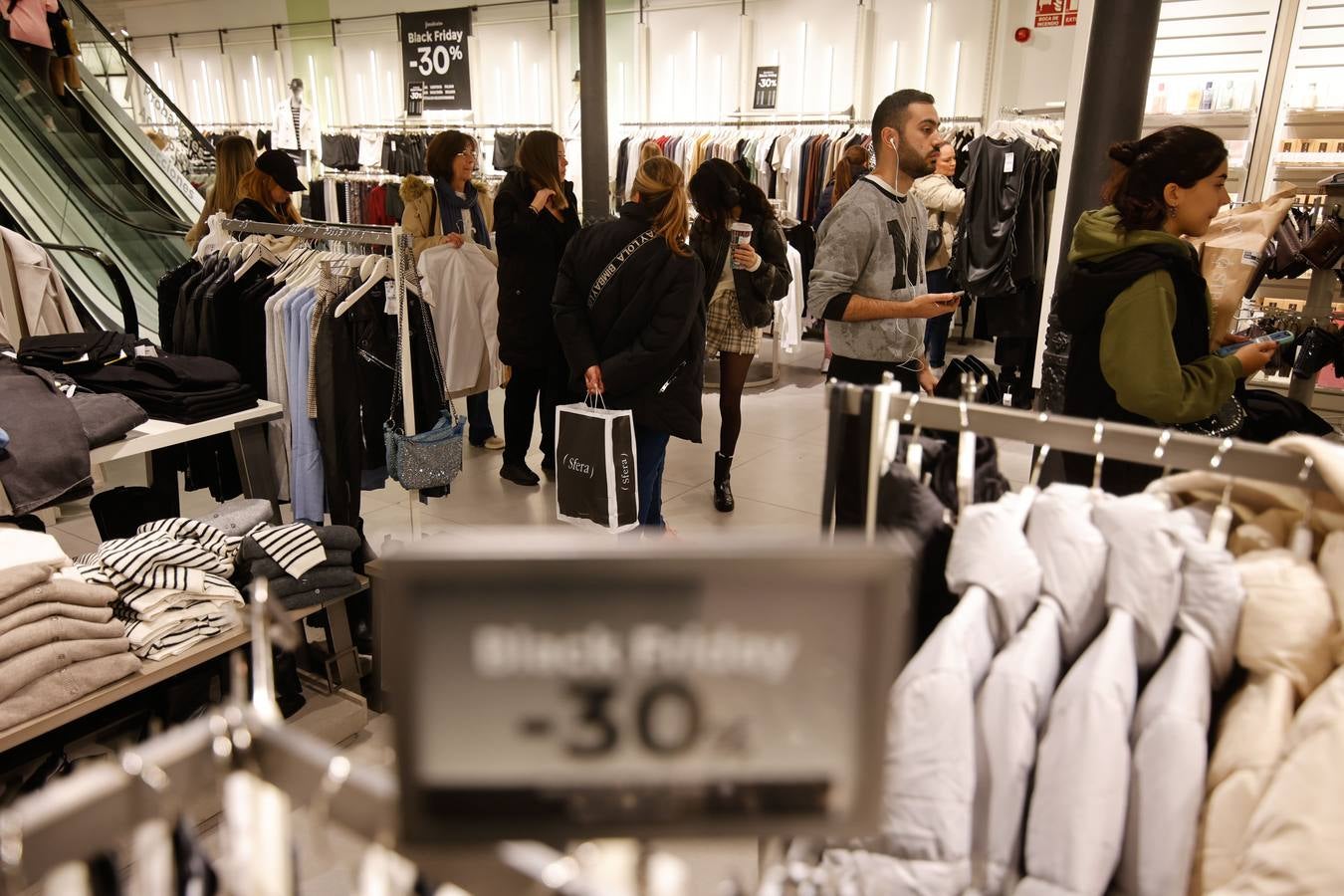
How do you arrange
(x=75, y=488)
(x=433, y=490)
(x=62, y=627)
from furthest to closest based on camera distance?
(x=433, y=490) < (x=75, y=488) < (x=62, y=627)

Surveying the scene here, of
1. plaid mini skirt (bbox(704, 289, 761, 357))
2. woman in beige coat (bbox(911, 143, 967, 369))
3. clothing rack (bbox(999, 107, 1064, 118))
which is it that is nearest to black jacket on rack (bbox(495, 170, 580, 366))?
plaid mini skirt (bbox(704, 289, 761, 357))

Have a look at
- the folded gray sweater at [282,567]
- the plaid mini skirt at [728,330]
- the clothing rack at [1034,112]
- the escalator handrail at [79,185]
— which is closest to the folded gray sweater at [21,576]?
the folded gray sweater at [282,567]

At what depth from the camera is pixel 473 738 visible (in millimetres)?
554

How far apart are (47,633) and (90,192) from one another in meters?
4.39

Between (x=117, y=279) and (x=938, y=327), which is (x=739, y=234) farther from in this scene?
(x=938, y=327)

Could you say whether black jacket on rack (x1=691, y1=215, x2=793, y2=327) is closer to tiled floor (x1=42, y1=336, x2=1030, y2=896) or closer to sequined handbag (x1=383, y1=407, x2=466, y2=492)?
tiled floor (x1=42, y1=336, x2=1030, y2=896)

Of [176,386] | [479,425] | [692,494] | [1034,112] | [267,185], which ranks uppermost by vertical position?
[1034,112]

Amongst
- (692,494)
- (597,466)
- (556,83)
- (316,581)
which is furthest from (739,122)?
(316,581)

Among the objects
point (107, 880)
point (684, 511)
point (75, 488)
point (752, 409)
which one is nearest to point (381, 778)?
point (107, 880)

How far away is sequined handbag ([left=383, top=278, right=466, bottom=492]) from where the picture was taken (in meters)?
3.03

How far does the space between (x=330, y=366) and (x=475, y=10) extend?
28.9 feet

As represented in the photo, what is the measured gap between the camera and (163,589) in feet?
6.66

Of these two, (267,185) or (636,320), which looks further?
(267,185)

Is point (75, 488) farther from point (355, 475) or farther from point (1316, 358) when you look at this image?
point (1316, 358)
